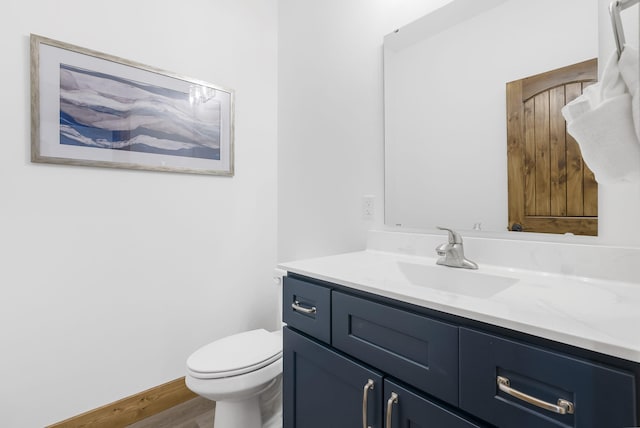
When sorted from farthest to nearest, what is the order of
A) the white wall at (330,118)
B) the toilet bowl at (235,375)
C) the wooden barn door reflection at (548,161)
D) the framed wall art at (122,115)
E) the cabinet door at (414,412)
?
the white wall at (330,118)
the framed wall art at (122,115)
the toilet bowl at (235,375)
the wooden barn door reflection at (548,161)
the cabinet door at (414,412)

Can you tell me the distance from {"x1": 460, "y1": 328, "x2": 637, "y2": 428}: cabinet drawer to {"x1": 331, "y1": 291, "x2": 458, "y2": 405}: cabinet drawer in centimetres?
3

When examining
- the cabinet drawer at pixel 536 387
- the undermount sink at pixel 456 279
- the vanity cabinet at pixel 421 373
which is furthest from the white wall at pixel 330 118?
the cabinet drawer at pixel 536 387

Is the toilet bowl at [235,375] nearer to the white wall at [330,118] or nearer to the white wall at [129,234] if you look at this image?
the white wall at [129,234]

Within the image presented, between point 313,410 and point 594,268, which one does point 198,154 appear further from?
point 594,268

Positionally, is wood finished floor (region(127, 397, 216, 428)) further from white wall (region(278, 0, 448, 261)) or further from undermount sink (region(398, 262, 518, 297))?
undermount sink (region(398, 262, 518, 297))

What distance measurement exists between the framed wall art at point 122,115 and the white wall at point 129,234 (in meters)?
0.05

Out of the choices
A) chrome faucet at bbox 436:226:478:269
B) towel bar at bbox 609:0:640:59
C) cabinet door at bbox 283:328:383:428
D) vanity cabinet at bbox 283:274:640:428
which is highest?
towel bar at bbox 609:0:640:59

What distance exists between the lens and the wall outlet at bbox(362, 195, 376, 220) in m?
1.50

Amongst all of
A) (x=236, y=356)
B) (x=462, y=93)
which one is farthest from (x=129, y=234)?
(x=462, y=93)

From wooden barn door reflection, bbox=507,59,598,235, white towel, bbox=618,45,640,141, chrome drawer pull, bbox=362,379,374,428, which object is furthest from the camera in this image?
wooden barn door reflection, bbox=507,59,598,235

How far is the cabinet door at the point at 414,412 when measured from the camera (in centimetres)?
66

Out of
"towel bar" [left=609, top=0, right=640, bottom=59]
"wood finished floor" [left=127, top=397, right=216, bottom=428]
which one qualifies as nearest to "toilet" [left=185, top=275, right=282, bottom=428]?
"wood finished floor" [left=127, top=397, right=216, bottom=428]

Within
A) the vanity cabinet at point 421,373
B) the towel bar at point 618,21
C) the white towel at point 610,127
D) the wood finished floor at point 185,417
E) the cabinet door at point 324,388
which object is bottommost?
the wood finished floor at point 185,417

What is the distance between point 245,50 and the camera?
6.37 ft
